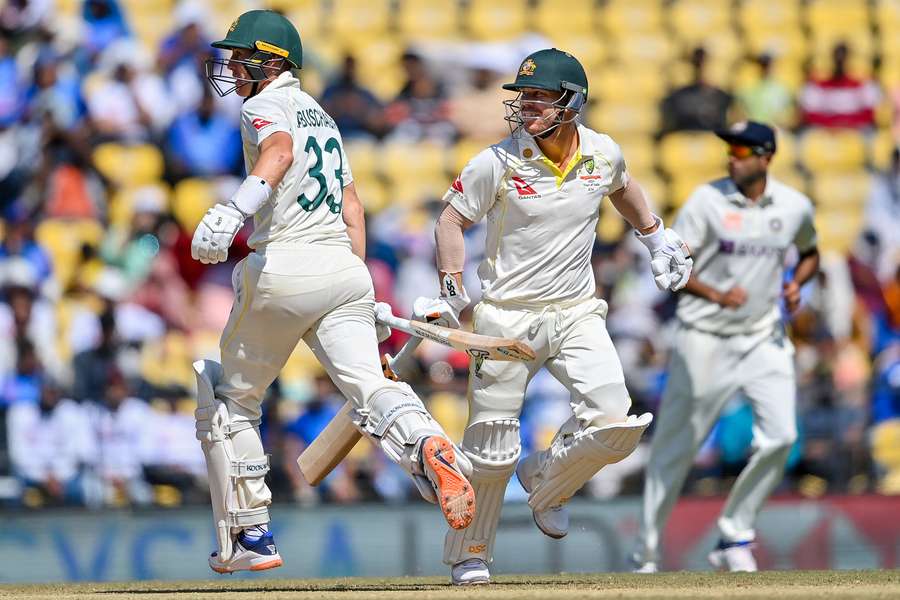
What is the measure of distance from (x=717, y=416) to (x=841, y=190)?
4736 mm

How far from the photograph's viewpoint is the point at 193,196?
11898 mm

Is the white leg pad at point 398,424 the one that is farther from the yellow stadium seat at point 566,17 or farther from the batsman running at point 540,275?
the yellow stadium seat at point 566,17

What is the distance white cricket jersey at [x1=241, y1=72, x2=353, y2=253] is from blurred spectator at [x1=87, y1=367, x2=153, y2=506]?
3736mm

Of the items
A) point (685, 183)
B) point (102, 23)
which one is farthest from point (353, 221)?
point (102, 23)

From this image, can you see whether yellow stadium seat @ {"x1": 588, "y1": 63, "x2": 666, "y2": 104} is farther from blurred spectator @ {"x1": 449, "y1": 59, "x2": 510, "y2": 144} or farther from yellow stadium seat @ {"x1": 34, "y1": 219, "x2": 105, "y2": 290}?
yellow stadium seat @ {"x1": 34, "y1": 219, "x2": 105, "y2": 290}

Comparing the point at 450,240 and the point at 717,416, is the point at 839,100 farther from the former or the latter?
the point at 450,240

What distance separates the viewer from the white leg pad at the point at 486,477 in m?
6.51

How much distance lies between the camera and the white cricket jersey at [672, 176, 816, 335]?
827 centimetres

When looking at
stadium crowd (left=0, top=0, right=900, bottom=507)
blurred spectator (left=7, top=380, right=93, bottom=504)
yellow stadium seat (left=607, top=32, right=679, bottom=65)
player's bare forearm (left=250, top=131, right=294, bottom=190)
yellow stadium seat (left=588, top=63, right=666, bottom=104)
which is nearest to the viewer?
player's bare forearm (left=250, top=131, right=294, bottom=190)

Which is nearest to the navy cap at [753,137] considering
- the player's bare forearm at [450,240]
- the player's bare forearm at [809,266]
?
the player's bare forearm at [809,266]

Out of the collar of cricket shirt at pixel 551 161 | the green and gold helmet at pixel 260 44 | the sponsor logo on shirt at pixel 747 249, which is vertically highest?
the green and gold helmet at pixel 260 44

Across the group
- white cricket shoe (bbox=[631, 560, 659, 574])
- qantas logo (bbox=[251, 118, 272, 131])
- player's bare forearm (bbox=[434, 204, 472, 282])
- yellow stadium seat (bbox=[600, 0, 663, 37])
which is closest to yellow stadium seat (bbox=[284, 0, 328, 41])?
yellow stadium seat (bbox=[600, 0, 663, 37])

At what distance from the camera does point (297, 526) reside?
30.6 ft

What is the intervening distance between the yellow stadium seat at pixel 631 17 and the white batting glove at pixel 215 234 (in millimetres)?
8177
